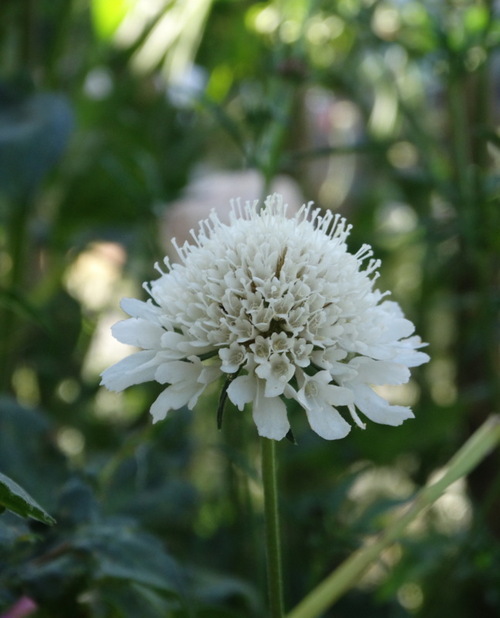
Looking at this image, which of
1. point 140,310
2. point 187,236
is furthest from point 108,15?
point 140,310

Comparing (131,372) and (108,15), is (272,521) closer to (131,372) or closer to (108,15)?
(131,372)

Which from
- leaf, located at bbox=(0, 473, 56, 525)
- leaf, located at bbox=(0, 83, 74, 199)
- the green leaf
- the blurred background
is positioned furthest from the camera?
the green leaf

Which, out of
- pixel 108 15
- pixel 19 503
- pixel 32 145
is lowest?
pixel 19 503

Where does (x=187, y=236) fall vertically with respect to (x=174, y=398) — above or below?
above

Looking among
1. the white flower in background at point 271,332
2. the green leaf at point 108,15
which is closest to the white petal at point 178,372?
the white flower in background at point 271,332

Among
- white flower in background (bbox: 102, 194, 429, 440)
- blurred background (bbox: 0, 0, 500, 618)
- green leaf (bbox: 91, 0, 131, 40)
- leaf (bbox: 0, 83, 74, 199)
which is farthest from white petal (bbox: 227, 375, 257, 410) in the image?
green leaf (bbox: 91, 0, 131, 40)

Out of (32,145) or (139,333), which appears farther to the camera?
(32,145)

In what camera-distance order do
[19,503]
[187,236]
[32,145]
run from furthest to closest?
[187,236] < [32,145] < [19,503]

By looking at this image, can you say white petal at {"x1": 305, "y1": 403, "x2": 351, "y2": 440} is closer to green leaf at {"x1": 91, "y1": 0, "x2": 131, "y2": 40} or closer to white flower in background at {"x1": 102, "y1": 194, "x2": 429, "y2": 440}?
white flower in background at {"x1": 102, "y1": 194, "x2": 429, "y2": 440}
